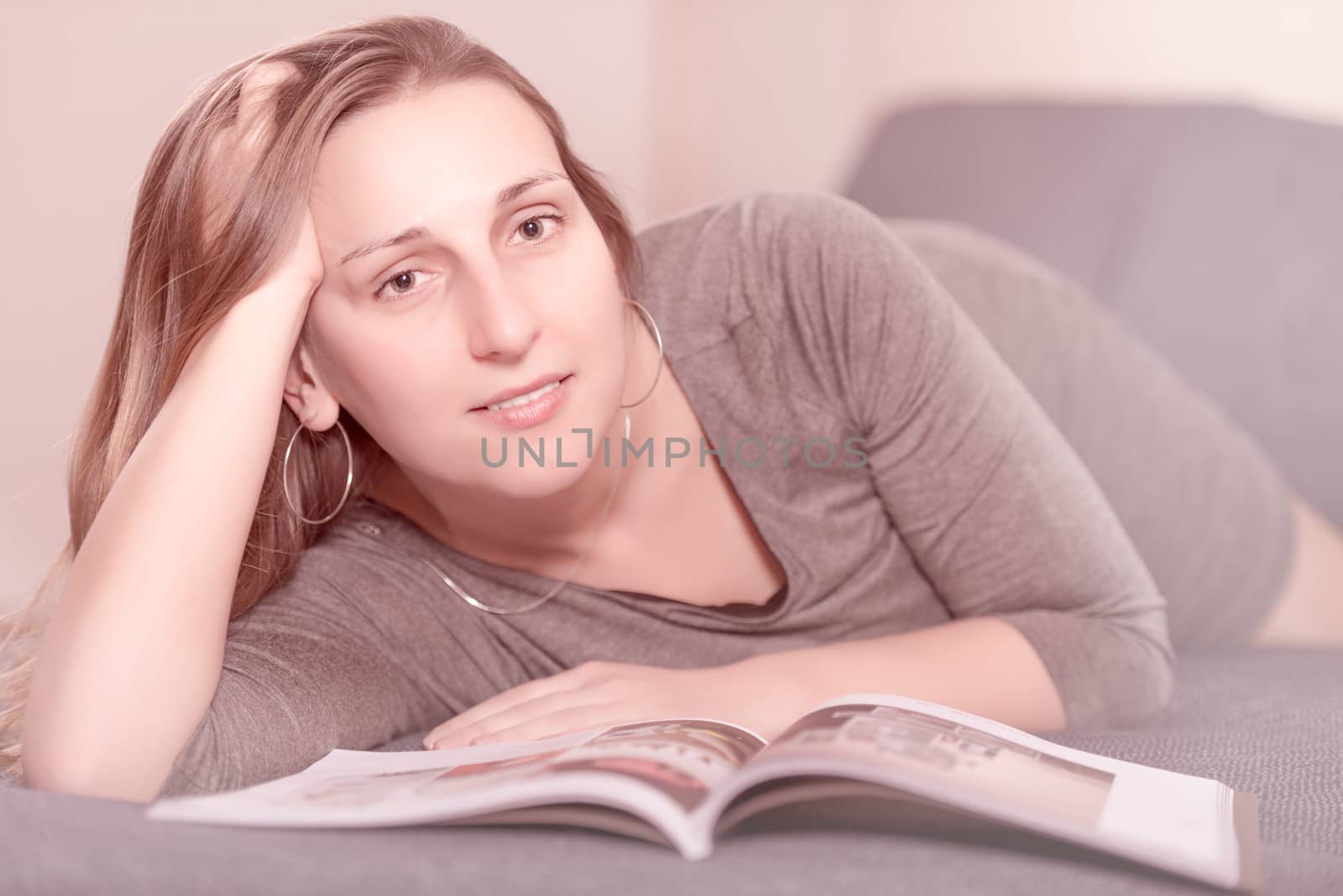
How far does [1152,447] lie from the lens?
1.63m

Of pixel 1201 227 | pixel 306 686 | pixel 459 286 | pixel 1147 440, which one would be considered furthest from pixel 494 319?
pixel 1201 227

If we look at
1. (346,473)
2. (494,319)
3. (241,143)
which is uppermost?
(241,143)

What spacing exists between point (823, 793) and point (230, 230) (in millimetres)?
679

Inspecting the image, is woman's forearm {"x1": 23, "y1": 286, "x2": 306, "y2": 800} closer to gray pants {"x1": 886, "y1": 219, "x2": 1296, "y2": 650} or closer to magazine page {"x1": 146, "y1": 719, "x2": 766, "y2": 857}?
magazine page {"x1": 146, "y1": 719, "x2": 766, "y2": 857}

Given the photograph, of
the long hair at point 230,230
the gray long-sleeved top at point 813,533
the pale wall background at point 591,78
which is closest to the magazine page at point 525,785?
the gray long-sleeved top at point 813,533

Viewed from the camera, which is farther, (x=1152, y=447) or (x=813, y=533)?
(x=1152, y=447)

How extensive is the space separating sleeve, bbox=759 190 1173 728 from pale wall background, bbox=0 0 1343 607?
1.97 ft

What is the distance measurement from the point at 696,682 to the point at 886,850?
0.37 metres

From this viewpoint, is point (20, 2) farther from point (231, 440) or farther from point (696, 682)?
point (696, 682)

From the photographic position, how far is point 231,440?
42.2 inches

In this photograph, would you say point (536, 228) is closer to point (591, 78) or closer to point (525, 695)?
point (525, 695)

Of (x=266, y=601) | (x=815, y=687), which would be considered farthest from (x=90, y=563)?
(x=815, y=687)

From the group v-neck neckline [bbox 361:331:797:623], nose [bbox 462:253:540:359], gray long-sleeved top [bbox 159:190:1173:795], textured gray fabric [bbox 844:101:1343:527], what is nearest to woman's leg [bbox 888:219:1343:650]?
textured gray fabric [bbox 844:101:1343:527]

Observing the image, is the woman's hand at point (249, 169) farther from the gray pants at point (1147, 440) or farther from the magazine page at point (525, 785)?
the gray pants at point (1147, 440)
